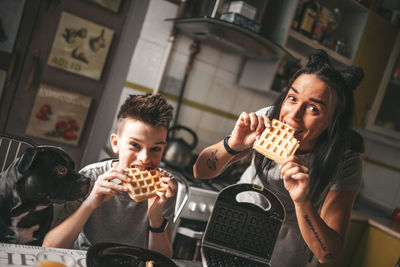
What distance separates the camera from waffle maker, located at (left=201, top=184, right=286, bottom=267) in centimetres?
108

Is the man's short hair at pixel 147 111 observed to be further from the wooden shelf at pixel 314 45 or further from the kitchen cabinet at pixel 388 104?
the kitchen cabinet at pixel 388 104

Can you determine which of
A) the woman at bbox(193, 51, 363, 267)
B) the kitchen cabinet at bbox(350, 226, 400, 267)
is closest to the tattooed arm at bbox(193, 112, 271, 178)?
the woman at bbox(193, 51, 363, 267)

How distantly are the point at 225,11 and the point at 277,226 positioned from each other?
118 centimetres

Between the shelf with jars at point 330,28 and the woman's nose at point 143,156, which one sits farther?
the shelf with jars at point 330,28

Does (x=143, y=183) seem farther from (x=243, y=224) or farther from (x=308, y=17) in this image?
(x=308, y=17)

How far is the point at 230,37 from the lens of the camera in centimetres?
213

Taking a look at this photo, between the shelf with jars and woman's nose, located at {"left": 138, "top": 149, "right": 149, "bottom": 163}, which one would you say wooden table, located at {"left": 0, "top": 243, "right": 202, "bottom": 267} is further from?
the shelf with jars

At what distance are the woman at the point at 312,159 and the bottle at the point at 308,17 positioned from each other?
1.36m

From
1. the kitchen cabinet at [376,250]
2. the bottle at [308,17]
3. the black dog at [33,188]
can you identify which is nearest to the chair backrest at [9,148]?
the black dog at [33,188]

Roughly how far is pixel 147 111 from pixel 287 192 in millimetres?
591

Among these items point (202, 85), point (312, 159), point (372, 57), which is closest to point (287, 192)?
point (312, 159)

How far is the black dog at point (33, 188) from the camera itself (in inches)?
30.6

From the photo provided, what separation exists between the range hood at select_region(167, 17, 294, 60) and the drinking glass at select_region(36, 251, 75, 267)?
126cm

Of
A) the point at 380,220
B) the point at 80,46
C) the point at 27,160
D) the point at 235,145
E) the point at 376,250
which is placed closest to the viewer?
the point at 27,160
